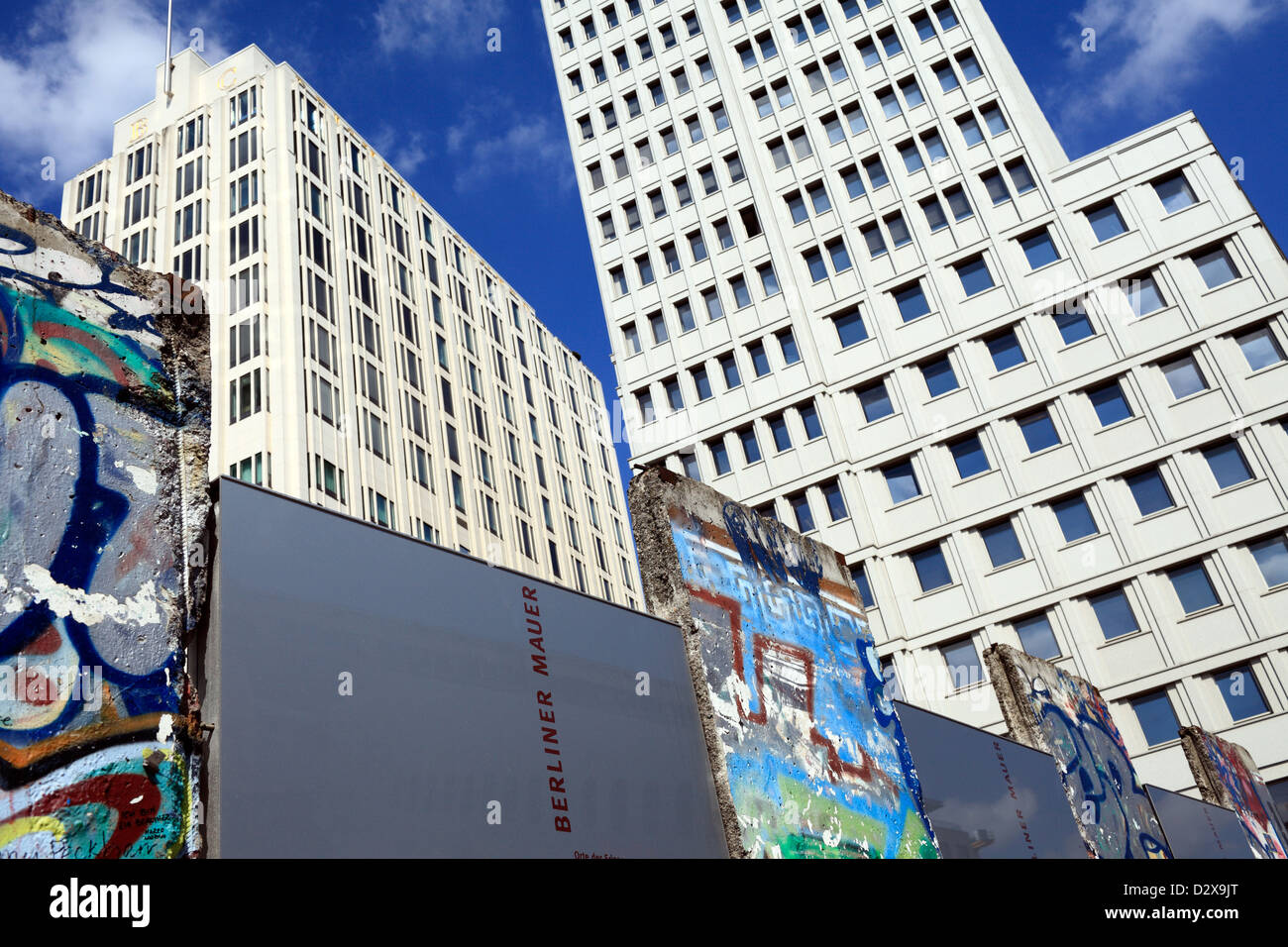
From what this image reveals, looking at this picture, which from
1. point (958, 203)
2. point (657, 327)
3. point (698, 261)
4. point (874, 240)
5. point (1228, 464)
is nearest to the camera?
point (1228, 464)

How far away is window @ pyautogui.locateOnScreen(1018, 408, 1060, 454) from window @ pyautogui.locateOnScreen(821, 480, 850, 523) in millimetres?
5396

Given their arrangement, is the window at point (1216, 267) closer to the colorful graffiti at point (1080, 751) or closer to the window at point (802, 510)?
the window at point (802, 510)

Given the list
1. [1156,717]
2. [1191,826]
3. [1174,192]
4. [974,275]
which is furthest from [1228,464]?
[1191,826]

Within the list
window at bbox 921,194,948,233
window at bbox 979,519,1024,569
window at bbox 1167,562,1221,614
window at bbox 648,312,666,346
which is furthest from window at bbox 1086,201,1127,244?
window at bbox 648,312,666,346

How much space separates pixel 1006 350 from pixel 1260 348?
6.48 m

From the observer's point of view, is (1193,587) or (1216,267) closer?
(1193,587)

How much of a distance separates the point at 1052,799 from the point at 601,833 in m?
8.41

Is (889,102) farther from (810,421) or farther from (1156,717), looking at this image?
(1156,717)

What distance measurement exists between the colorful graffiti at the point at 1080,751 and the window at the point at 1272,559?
12.7m

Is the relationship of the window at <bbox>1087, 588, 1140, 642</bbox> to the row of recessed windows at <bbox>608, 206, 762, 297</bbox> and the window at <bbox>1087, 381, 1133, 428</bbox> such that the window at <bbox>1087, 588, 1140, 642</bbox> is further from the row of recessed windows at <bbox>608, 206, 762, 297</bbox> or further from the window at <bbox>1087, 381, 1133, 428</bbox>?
the row of recessed windows at <bbox>608, 206, 762, 297</bbox>

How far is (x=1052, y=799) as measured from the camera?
43.6 feet

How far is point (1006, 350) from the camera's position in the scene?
32.1 meters

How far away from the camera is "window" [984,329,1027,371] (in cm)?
3177
